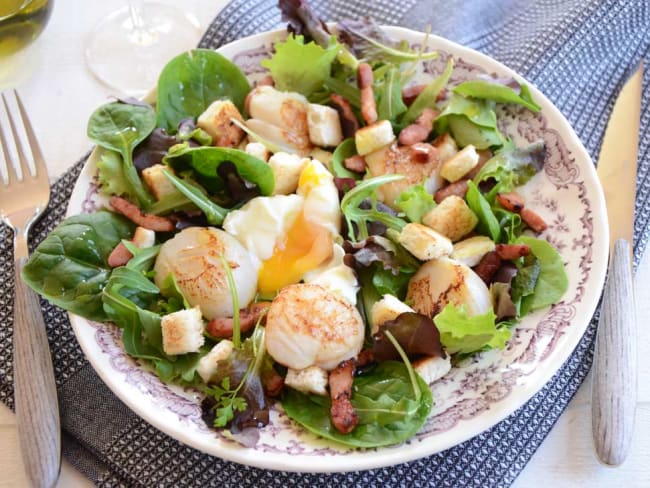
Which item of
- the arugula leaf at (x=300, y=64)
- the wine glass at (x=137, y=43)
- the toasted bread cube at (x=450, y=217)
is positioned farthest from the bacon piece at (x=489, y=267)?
the wine glass at (x=137, y=43)

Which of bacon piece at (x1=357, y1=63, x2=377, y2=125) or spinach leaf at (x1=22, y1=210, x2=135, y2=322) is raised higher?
bacon piece at (x1=357, y1=63, x2=377, y2=125)

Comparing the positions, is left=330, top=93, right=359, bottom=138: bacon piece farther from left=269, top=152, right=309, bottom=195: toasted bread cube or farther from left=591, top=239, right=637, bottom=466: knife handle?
left=591, top=239, right=637, bottom=466: knife handle

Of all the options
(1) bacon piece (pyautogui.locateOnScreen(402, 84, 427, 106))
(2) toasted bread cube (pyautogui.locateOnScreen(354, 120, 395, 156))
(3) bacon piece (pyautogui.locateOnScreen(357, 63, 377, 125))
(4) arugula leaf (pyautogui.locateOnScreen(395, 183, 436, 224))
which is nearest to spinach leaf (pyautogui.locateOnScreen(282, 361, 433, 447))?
(4) arugula leaf (pyautogui.locateOnScreen(395, 183, 436, 224))

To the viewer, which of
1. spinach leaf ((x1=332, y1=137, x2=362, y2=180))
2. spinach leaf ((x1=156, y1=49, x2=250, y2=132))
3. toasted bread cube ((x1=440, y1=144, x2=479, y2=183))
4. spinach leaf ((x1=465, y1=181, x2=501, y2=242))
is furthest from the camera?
spinach leaf ((x1=156, y1=49, x2=250, y2=132))

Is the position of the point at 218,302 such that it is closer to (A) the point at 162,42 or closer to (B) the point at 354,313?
(B) the point at 354,313

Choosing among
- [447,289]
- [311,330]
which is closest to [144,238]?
[311,330]

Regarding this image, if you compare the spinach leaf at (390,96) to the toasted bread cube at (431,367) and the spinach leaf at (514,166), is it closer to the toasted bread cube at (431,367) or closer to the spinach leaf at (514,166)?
the spinach leaf at (514,166)
